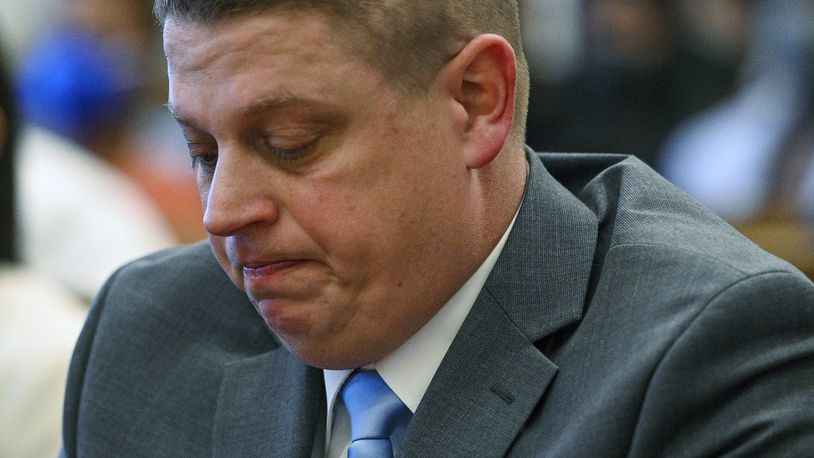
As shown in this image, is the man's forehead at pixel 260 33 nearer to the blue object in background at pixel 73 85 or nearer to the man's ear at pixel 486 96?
the man's ear at pixel 486 96

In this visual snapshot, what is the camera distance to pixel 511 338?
1.88 meters

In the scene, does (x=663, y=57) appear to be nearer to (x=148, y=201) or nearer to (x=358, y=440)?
(x=148, y=201)

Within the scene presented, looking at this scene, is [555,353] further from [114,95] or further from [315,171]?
[114,95]

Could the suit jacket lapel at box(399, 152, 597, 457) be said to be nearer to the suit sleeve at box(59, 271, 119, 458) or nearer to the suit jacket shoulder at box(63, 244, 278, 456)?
the suit jacket shoulder at box(63, 244, 278, 456)

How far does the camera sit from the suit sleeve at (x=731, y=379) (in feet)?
5.33

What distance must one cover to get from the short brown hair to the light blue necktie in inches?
17.8

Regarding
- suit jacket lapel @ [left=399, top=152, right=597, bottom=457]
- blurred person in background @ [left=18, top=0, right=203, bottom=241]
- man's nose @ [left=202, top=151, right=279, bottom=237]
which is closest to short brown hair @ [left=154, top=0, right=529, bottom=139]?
man's nose @ [left=202, top=151, right=279, bottom=237]

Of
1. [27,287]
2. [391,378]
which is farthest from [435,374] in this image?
[27,287]

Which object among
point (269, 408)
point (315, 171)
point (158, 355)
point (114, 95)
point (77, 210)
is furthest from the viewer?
point (114, 95)

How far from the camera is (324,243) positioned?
1.75m

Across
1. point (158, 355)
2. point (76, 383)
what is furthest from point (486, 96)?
point (76, 383)

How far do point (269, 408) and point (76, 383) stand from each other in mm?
377

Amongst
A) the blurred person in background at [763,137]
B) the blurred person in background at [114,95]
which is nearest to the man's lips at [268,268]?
the blurred person in background at [114,95]

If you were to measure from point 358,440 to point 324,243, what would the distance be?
31 cm
